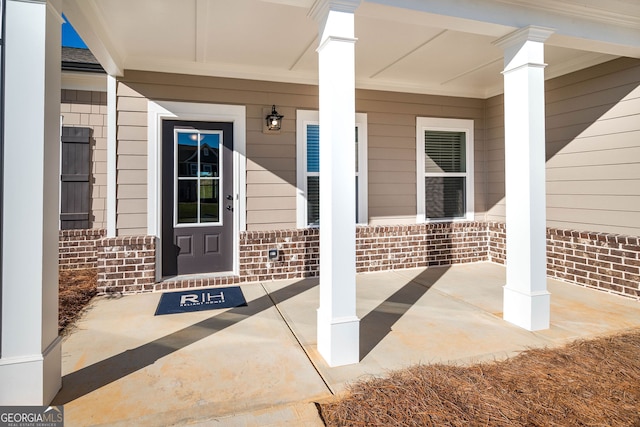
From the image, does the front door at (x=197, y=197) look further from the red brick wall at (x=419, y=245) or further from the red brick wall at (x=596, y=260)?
the red brick wall at (x=596, y=260)

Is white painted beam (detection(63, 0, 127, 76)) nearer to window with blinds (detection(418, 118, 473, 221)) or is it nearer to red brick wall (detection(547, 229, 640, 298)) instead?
window with blinds (detection(418, 118, 473, 221))

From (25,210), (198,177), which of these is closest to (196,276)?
(198,177)

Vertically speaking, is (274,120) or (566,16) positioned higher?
(566,16)

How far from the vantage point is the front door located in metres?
4.65

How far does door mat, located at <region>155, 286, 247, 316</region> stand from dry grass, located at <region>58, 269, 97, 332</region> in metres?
0.77

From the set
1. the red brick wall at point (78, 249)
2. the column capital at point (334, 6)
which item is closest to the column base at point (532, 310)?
the column capital at point (334, 6)

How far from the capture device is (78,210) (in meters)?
5.45

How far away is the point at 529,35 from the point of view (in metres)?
3.22

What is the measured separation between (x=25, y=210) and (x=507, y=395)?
293 cm

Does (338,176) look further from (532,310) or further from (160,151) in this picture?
(160,151)

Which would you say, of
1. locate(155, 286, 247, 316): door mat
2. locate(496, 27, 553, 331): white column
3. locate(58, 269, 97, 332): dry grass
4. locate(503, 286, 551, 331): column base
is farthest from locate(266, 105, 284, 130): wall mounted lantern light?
locate(503, 286, 551, 331): column base

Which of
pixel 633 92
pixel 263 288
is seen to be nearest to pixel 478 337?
pixel 263 288

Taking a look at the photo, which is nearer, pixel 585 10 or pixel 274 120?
pixel 585 10

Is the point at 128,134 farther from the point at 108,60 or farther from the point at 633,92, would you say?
the point at 633,92
